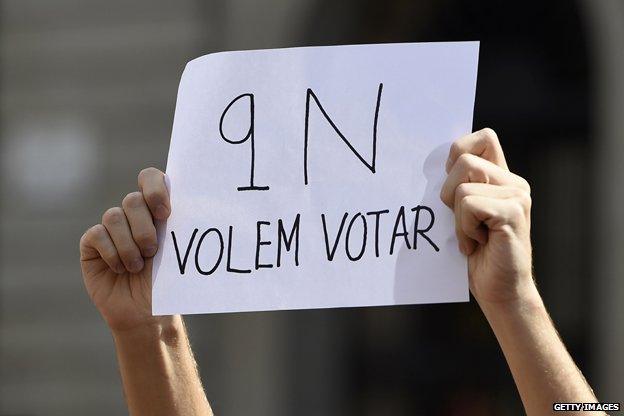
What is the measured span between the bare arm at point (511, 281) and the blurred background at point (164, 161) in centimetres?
463

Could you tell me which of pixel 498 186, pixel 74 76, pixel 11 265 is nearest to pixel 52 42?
pixel 74 76

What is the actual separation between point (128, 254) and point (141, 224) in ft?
0.24

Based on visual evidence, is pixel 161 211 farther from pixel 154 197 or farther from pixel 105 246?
pixel 105 246

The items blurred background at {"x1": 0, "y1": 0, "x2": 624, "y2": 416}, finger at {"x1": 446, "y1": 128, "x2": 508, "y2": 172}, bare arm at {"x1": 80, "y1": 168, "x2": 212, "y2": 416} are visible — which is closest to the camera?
finger at {"x1": 446, "y1": 128, "x2": 508, "y2": 172}

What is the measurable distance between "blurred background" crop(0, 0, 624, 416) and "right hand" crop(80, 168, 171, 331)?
4207 millimetres

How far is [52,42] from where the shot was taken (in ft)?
23.0

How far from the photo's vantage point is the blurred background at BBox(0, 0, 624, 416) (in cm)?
655

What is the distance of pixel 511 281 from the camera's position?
1915 millimetres

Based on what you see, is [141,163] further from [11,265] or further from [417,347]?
[417,347]

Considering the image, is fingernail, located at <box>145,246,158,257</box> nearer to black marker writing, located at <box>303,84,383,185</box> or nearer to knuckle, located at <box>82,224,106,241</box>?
knuckle, located at <box>82,224,106,241</box>

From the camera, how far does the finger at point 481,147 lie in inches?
78.3

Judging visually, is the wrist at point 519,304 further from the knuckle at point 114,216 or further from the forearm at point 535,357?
the knuckle at point 114,216

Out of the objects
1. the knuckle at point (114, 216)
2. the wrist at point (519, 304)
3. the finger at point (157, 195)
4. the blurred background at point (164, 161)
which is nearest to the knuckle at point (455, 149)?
the wrist at point (519, 304)

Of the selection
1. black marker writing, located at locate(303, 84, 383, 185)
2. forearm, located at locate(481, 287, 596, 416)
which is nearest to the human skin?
forearm, located at locate(481, 287, 596, 416)
